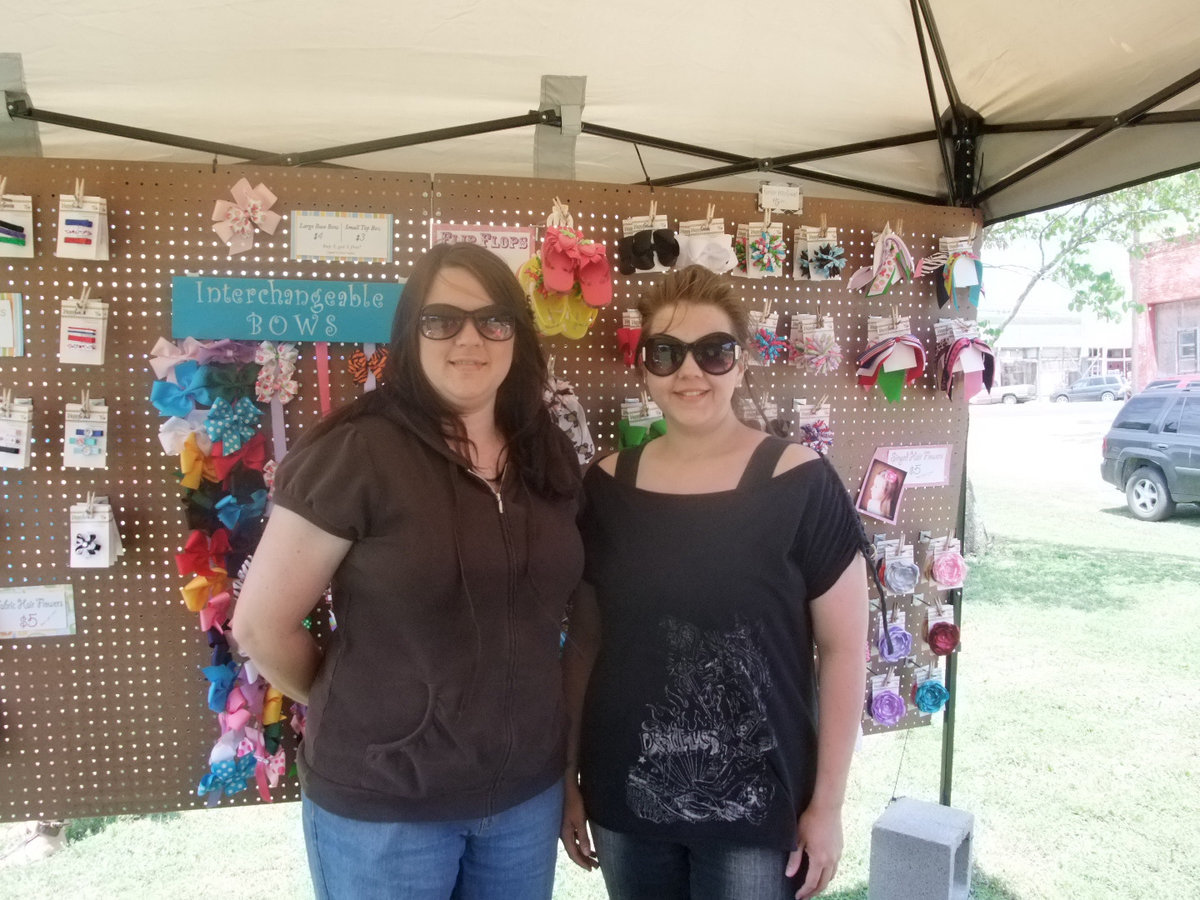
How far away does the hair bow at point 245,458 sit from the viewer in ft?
5.90

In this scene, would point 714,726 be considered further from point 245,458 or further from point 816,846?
point 245,458

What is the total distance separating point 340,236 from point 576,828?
60.4 inches

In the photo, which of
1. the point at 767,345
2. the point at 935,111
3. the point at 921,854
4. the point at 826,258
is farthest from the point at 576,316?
the point at 921,854

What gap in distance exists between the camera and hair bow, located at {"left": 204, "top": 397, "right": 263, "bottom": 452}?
1.78 meters

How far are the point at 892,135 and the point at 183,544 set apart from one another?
2436 millimetres

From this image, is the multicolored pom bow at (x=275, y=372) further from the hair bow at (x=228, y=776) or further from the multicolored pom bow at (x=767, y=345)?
the multicolored pom bow at (x=767, y=345)

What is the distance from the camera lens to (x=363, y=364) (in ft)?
6.14

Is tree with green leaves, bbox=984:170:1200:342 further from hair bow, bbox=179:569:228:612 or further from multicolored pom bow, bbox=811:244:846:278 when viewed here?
hair bow, bbox=179:569:228:612

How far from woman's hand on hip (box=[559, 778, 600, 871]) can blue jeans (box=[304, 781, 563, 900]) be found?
0.08m

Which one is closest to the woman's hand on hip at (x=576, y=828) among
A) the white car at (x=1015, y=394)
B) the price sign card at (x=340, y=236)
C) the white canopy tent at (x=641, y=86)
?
the price sign card at (x=340, y=236)

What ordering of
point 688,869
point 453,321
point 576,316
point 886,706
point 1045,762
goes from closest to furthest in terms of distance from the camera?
point 453,321 < point 688,869 < point 576,316 < point 886,706 < point 1045,762

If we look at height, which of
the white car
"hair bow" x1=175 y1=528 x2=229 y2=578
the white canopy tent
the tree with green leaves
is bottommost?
"hair bow" x1=175 y1=528 x2=229 y2=578

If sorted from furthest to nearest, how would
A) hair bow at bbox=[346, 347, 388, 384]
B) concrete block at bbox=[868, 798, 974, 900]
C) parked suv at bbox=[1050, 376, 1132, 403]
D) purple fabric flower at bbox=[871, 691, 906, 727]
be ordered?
parked suv at bbox=[1050, 376, 1132, 403] → concrete block at bbox=[868, 798, 974, 900] → purple fabric flower at bbox=[871, 691, 906, 727] → hair bow at bbox=[346, 347, 388, 384]

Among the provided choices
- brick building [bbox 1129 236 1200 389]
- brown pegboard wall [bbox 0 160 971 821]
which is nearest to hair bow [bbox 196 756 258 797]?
brown pegboard wall [bbox 0 160 971 821]
